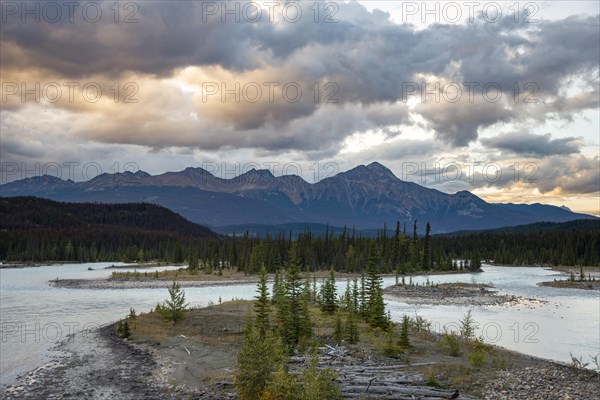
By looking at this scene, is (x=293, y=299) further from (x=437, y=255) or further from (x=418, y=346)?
(x=437, y=255)

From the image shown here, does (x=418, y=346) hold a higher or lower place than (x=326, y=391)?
lower

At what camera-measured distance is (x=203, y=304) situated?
200 ft

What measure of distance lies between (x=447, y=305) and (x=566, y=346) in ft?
84.9

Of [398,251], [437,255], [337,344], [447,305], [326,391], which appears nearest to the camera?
[326,391]

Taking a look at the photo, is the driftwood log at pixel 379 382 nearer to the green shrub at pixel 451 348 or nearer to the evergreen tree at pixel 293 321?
the green shrub at pixel 451 348

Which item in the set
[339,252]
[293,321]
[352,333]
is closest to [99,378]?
[293,321]

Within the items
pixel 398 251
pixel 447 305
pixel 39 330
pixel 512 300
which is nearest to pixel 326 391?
pixel 39 330

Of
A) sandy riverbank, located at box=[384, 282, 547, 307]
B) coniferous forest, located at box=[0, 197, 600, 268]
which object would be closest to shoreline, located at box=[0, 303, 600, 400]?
sandy riverbank, located at box=[384, 282, 547, 307]

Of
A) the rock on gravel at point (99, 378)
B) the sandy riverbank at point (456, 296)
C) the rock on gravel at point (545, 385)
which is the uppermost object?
the rock on gravel at point (545, 385)

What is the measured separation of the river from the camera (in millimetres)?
33844

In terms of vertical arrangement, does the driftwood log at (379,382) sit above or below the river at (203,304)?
above

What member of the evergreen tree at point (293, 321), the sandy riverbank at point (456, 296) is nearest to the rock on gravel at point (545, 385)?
the evergreen tree at point (293, 321)

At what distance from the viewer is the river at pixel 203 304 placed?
33.8 meters

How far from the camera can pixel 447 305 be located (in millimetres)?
61375
